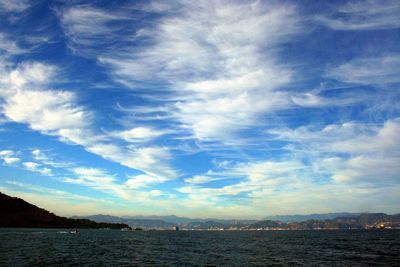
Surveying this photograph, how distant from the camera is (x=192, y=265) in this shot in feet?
235

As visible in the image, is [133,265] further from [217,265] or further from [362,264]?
[362,264]

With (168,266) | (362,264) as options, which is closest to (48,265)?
(168,266)

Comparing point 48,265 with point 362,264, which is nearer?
point 48,265

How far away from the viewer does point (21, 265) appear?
2490 inches

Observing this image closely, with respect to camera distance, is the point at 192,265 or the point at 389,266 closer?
the point at 389,266

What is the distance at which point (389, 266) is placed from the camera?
2630 inches

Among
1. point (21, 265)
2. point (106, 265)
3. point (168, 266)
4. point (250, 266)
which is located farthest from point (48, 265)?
point (250, 266)

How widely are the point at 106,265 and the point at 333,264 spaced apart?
153 feet

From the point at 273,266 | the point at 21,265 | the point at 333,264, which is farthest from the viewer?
the point at 333,264

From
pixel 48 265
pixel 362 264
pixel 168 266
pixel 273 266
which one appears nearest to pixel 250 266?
pixel 273 266

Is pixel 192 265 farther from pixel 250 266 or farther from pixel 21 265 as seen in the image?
pixel 21 265

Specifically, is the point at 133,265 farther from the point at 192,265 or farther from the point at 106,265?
the point at 192,265

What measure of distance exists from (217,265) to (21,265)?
36.4 m

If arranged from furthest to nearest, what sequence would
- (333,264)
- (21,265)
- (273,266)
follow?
1. (333,264)
2. (273,266)
3. (21,265)
